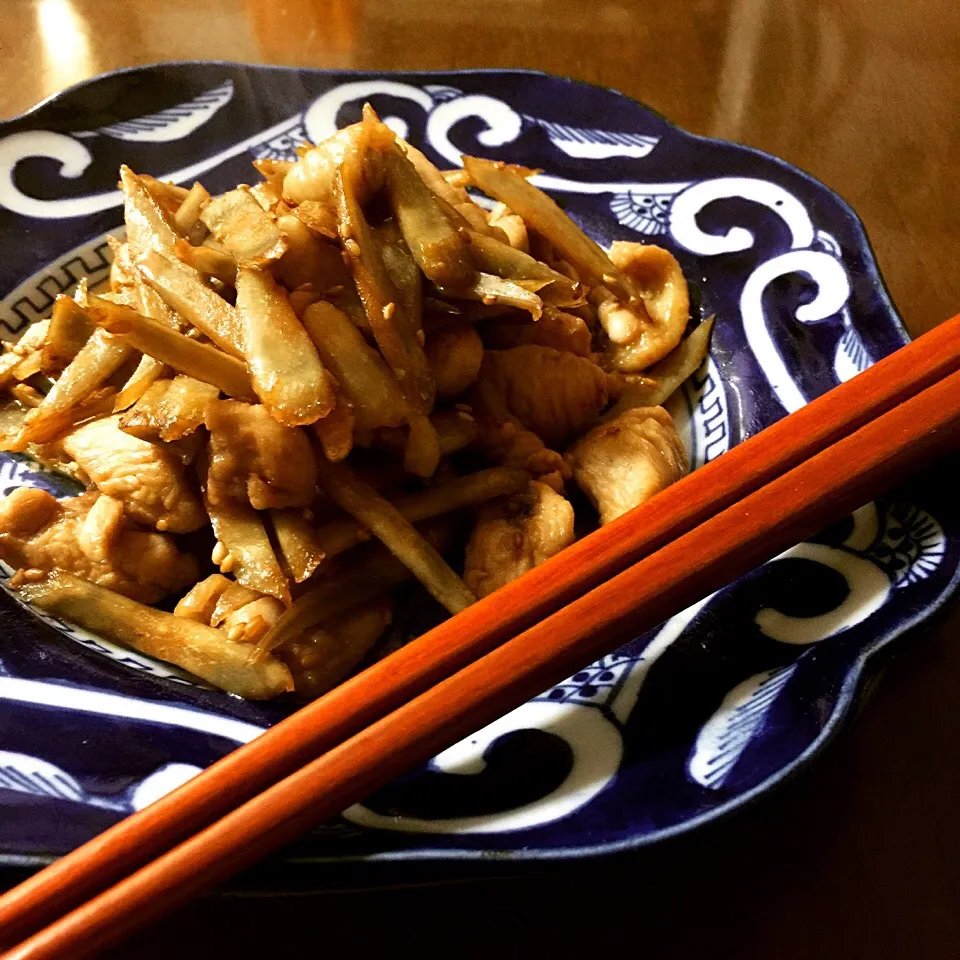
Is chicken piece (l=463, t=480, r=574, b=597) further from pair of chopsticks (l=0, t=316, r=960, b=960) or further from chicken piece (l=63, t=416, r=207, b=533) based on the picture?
chicken piece (l=63, t=416, r=207, b=533)

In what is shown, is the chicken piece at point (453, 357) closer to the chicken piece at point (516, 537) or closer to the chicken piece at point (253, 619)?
the chicken piece at point (516, 537)

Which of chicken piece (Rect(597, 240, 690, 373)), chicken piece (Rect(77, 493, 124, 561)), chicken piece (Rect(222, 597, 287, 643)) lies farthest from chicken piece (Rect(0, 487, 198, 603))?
chicken piece (Rect(597, 240, 690, 373))

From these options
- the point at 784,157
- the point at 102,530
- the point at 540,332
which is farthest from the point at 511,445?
the point at 784,157

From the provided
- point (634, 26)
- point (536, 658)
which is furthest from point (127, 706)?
point (634, 26)

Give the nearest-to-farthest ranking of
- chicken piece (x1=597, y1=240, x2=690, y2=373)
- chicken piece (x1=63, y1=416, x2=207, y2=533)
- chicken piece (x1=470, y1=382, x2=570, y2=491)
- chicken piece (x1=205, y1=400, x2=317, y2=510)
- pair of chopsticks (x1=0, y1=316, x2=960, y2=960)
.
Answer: pair of chopsticks (x1=0, y1=316, x2=960, y2=960), chicken piece (x1=205, y1=400, x2=317, y2=510), chicken piece (x1=63, y1=416, x2=207, y2=533), chicken piece (x1=470, y1=382, x2=570, y2=491), chicken piece (x1=597, y1=240, x2=690, y2=373)

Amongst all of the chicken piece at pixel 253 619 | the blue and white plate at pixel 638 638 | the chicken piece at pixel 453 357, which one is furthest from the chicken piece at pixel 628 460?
the chicken piece at pixel 253 619

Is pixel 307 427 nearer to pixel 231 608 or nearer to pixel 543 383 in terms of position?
pixel 231 608
